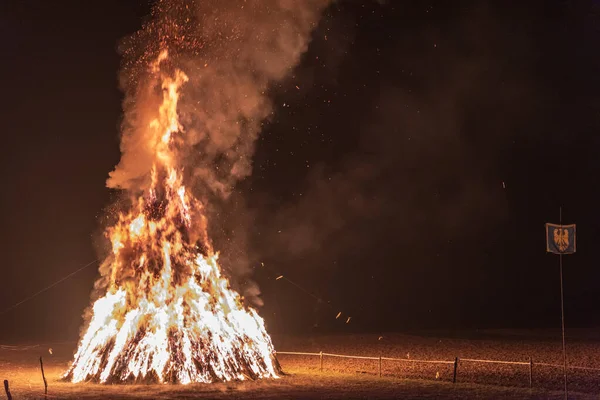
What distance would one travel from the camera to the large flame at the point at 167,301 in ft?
67.0

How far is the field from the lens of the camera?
18.3 m

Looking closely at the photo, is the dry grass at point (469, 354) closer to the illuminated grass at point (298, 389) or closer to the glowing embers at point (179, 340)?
the illuminated grass at point (298, 389)

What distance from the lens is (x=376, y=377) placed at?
72.3 ft

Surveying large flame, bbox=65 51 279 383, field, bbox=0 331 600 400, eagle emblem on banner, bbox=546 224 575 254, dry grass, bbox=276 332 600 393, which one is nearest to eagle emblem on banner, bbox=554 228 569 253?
eagle emblem on banner, bbox=546 224 575 254

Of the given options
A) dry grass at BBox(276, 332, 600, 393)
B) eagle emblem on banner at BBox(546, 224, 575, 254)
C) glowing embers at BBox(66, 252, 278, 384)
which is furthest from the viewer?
dry grass at BBox(276, 332, 600, 393)

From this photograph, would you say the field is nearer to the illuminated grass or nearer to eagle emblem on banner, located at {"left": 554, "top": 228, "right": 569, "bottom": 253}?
the illuminated grass

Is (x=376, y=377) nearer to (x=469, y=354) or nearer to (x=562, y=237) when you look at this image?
(x=562, y=237)

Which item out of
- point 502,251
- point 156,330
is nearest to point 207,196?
point 156,330

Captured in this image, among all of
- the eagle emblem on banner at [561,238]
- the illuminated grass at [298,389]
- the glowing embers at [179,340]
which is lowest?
the illuminated grass at [298,389]

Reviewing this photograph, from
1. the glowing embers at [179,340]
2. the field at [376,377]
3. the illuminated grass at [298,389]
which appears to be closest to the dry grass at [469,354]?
the field at [376,377]

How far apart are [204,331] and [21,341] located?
20352 mm

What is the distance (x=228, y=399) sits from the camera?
17.5 meters

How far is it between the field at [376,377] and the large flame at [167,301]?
82 cm

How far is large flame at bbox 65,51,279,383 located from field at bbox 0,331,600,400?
82cm
